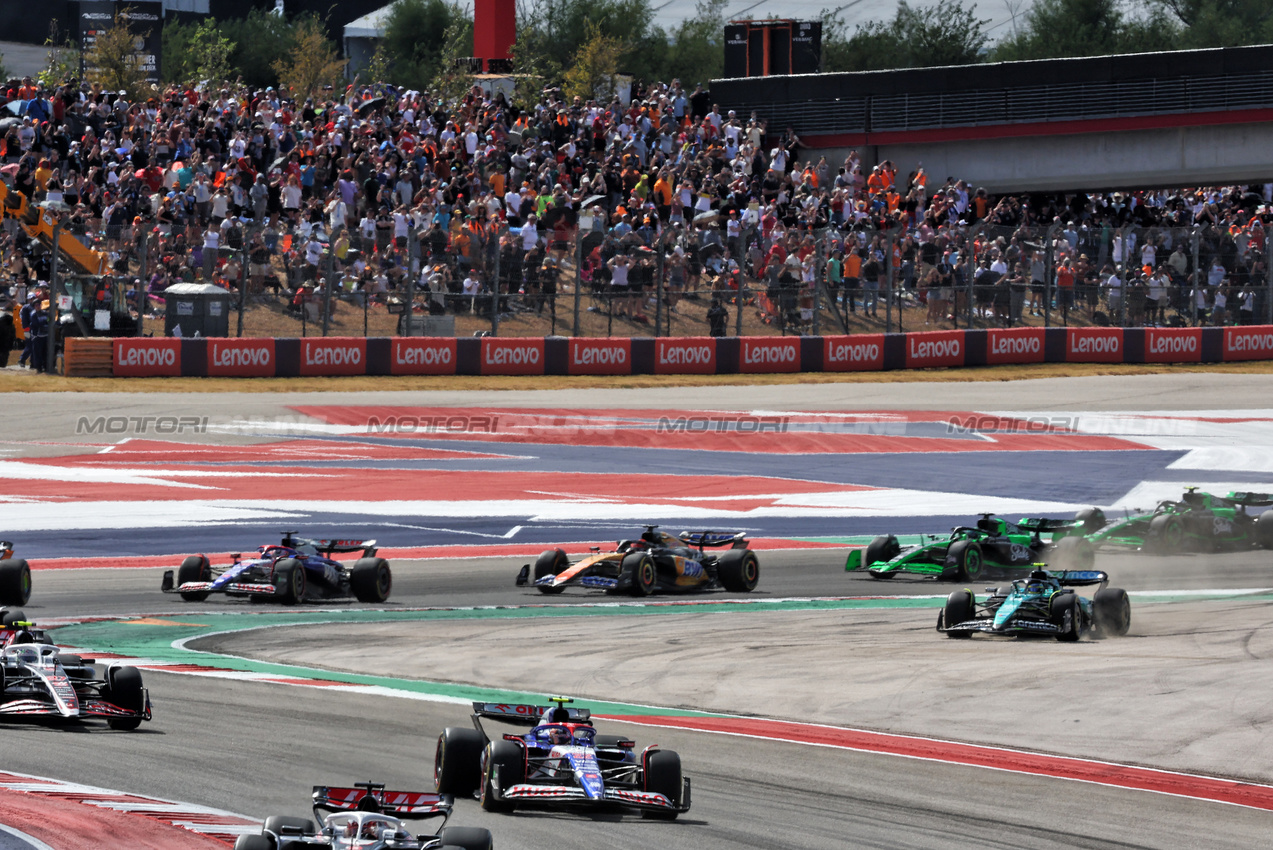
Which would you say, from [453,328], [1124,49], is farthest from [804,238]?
[1124,49]

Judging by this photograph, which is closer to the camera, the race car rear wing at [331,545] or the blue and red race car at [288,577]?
the blue and red race car at [288,577]

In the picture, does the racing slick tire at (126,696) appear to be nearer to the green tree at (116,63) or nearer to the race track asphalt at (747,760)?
the race track asphalt at (747,760)

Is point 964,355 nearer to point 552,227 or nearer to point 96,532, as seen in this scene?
point 552,227

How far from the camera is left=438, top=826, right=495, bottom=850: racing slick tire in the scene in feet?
23.8

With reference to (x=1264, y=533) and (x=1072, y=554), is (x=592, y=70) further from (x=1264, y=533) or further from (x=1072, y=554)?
(x=1072, y=554)

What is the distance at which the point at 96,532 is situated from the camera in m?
21.8

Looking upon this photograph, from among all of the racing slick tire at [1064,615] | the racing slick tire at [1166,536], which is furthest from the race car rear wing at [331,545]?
the racing slick tire at [1166,536]

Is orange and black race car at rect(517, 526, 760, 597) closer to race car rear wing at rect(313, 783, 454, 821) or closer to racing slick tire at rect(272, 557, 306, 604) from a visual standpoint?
racing slick tire at rect(272, 557, 306, 604)

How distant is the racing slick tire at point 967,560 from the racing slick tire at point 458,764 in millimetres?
11566

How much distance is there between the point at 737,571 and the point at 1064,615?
4.41 metres

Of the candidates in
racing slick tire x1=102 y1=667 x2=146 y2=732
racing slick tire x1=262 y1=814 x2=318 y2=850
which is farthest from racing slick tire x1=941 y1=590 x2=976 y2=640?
racing slick tire x1=262 y1=814 x2=318 y2=850

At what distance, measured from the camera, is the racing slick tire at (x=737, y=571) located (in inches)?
741

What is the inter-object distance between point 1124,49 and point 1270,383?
1979 inches

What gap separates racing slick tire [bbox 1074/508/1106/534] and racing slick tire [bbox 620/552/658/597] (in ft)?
19.4
